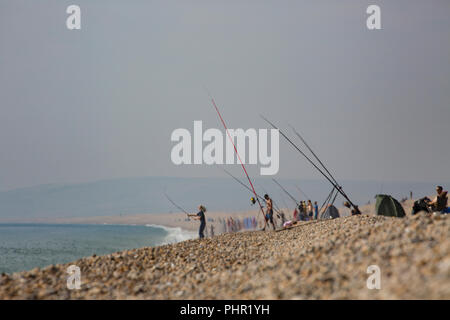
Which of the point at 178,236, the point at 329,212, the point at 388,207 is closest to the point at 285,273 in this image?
the point at 388,207

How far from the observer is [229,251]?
39.1ft

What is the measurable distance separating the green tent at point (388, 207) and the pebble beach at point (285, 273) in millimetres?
6331

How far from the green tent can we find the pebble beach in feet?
20.8

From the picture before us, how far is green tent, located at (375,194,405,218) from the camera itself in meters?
15.9

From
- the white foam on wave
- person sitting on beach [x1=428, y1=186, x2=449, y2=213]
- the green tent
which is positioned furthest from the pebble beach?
the white foam on wave

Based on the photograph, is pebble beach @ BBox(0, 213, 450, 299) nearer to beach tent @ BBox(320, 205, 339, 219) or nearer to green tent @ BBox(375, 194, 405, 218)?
green tent @ BBox(375, 194, 405, 218)

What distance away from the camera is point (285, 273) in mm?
7387

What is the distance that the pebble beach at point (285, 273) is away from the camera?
19.7 ft

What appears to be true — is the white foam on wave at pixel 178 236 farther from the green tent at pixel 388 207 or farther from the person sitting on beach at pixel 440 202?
the person sitting on beach at pixel 440 202

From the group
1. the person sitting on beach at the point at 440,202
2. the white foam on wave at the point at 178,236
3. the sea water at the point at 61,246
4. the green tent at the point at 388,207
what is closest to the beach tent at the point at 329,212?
the green tent at the point at 388,207

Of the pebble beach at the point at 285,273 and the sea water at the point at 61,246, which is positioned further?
the sea water at the point at 61,246
